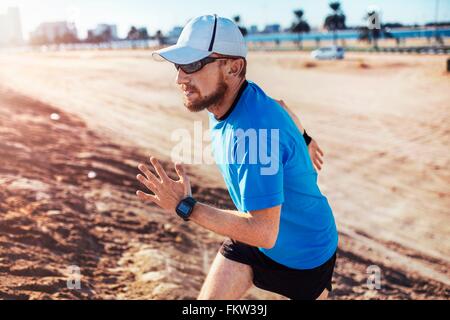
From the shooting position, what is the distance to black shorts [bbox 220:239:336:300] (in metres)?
2.71

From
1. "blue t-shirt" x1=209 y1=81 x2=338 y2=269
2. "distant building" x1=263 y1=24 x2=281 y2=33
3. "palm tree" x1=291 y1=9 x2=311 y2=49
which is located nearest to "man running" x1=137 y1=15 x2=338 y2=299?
"blue t-shirt" x1=209 y1=81 x2=338 y2=269

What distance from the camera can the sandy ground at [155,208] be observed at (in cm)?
454

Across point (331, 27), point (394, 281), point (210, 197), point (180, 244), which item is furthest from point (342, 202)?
point (331, 27)

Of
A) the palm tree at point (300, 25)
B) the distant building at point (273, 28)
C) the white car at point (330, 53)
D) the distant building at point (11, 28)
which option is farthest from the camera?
the distant building at point (273, 28)

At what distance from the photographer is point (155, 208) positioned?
6.48 meters

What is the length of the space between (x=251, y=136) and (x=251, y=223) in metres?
0.40

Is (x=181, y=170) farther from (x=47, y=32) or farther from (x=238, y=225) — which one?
(x=47, y=32)

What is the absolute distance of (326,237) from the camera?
8.89 feet

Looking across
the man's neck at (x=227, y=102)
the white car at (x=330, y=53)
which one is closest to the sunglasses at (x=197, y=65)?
the man's neck at (x=227, y=102)

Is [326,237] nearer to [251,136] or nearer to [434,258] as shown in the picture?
[251,136]

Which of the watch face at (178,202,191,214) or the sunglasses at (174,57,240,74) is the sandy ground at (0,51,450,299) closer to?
the watch face at (178,202,191,214)

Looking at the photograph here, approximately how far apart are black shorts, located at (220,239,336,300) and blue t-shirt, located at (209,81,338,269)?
0.05 metres

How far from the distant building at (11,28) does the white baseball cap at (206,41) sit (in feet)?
330

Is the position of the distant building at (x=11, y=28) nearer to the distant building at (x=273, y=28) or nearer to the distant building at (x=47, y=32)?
the distant building at (x=47, y=32)
